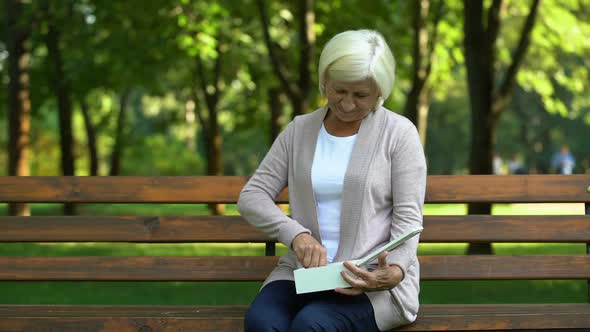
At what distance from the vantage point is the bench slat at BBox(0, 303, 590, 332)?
14.1 feet

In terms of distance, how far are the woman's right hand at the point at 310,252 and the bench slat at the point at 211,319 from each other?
543 millimetres

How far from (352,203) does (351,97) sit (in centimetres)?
41

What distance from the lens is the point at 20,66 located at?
17094 mm

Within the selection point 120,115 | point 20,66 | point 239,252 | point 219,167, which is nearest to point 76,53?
point 20,66

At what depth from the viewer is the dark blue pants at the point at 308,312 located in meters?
3.73

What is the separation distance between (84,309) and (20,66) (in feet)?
43.4

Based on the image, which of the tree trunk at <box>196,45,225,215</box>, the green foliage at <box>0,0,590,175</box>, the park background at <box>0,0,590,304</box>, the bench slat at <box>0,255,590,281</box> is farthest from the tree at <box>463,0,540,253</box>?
the tree trunk at <box>196,45,225,215</box>

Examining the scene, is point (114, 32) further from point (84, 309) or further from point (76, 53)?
point (84, 309)

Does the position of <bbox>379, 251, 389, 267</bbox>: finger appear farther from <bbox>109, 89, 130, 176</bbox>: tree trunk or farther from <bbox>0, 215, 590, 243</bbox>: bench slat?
<bbox>109, 89, 130, 176</bbox>: tree trunk

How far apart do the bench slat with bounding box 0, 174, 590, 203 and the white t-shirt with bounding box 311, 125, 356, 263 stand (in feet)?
2.36

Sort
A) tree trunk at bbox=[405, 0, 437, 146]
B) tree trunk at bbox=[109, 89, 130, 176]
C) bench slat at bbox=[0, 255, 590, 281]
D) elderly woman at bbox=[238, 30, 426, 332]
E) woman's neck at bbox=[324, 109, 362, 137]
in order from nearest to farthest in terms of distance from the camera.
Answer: elderly woman at bbox=[238, 30, 426, 332], woman's neck at bbox=[324, 109, 362, 137], bench slat at bbox=[0, 255, 590, 281], tree trunk at bbox=[405, 0, 437, 146], tree trunk at bbox=[109, 89, 130, 176]

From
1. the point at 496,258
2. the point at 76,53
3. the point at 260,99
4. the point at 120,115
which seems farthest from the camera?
the point at 120,115

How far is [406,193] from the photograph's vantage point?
3943 millimetres

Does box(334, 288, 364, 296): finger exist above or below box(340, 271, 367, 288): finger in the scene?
below
